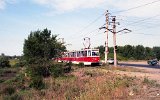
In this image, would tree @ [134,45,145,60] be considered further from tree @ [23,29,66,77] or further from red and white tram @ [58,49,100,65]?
red and white tram @ [58,49,100,65]

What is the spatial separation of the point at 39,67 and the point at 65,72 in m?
4.13

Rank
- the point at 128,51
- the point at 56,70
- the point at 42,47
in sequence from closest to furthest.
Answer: the point at 56,70 < the point at 42,47 < the point at 128,51

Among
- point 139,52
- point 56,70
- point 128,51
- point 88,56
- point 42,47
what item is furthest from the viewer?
point 139,52

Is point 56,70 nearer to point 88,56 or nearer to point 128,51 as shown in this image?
point 88,56

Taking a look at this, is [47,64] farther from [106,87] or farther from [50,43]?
[106,87]

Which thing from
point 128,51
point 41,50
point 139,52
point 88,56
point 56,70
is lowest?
point 56,70

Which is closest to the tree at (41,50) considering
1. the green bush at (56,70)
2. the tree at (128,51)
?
the green bush at (56,70)

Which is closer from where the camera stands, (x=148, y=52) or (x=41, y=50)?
(x=41, y=50)

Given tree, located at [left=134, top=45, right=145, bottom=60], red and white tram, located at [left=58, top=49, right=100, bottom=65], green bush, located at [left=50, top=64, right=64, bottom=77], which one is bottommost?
green bush, located at [left=50, top=64, right=64, bottom=77]

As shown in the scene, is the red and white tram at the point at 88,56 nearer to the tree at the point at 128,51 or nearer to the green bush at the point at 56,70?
the green bush at the point at 56,70

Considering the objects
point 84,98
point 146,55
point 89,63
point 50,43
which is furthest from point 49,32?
point 146,55

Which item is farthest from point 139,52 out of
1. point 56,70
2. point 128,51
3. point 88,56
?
point 56,70

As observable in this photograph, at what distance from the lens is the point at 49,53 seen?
177 ft

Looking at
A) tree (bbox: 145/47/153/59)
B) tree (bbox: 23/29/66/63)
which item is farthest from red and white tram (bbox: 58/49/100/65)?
tree (bbox: 145/47/153/59)
